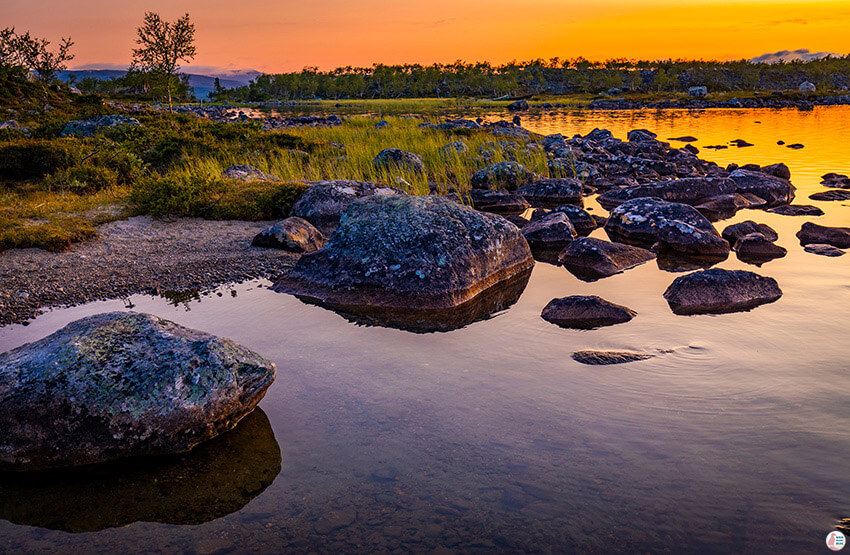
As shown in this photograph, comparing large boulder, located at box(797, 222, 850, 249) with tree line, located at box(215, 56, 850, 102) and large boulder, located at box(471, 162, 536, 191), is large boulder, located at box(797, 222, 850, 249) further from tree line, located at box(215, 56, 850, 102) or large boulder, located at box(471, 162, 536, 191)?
tree line, located at box(215, 56, 850, 102)

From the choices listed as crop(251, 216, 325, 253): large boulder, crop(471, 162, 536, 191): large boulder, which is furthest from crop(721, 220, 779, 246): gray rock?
crop(251, 216, 325, 253): large boulder

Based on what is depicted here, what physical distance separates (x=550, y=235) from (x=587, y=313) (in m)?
5.00

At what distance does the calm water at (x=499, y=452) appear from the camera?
4207 mm

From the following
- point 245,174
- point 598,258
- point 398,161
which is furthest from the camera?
point 398,161

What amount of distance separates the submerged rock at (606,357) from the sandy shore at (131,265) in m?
6.09

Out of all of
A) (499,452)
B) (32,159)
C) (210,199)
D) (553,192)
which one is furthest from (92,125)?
(499,452)

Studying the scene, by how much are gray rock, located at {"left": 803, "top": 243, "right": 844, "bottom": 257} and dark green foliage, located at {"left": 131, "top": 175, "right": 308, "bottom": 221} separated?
12.1 meters

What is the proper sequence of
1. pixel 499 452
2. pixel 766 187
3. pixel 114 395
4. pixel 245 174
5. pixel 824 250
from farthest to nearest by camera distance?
pixel 766 187, pixel 245 174, pixel 824 250, pixel 499 452, pixel 114 395

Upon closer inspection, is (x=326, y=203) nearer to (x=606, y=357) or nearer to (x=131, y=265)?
(x=131, y=265)

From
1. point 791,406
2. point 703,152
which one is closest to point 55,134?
point 791,406

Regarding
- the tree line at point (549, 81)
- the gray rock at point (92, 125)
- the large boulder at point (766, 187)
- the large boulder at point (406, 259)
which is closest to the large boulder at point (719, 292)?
the large boulder at point (406, 259)

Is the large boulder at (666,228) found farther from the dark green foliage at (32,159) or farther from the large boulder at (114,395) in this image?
the dark green foliage at (32,159)

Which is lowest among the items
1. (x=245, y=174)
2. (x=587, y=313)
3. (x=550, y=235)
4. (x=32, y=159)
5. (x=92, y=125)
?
(x=587, y=313)

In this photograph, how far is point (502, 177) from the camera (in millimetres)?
21141
